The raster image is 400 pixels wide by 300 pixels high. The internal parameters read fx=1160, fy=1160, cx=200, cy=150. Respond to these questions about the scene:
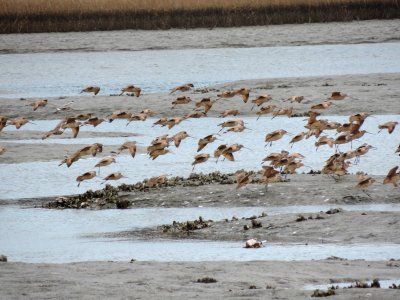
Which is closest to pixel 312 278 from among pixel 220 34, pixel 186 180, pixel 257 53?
pixel 186 180

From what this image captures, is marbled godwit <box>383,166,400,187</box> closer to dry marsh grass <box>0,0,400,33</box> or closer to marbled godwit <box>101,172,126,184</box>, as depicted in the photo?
marbled godwit <box>101,172,126,184</box>

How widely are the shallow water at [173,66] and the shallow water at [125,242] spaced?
14045 millimetres

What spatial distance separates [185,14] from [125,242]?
30.7 metres

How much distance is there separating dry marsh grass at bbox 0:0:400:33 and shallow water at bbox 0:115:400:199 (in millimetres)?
20100

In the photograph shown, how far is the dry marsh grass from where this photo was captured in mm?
40094

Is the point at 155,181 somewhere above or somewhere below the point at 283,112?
above

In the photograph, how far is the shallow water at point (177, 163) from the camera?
14.8 meters

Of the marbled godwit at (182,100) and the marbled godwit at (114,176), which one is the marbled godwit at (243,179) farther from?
the marbled godwit at (182,100)

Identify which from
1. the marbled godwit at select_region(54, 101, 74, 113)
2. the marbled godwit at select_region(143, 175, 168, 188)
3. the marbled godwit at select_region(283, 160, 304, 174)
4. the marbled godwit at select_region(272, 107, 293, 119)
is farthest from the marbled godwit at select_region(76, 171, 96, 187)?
the marbled godwit at select_region(54, 101, 74, 113)

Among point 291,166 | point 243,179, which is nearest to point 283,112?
point 291,166

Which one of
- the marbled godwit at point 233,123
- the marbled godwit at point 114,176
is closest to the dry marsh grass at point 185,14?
the marbled godwit at point 233,123

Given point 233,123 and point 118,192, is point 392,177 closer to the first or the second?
point 118,192

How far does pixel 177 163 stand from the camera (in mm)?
16203

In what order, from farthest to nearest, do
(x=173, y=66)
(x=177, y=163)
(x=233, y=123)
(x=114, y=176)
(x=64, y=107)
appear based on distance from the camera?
(x=173, y=66) < (x=64, y=107) < (x=233, y=123) < (x=177, y=163) < (x=114, y=176)
